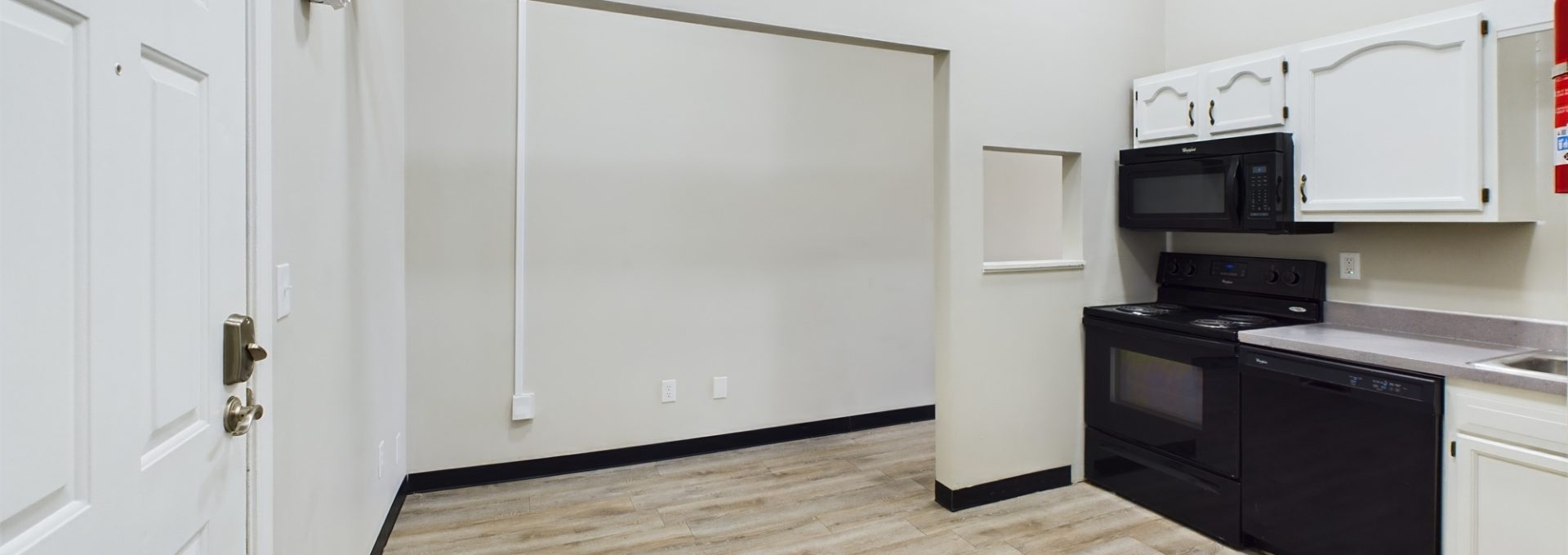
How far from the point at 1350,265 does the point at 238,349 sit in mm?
3426

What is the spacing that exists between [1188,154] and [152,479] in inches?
126

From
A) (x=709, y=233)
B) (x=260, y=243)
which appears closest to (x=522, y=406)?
(x=709, y=233)

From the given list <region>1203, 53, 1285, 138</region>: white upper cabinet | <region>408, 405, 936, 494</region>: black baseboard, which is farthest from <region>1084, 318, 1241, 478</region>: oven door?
<region>408, 405, 936, 494</region>: black baseboard

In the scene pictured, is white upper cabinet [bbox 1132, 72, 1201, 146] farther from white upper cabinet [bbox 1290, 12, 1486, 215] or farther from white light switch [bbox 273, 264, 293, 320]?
white light switch [bbox 273, 264, 293, 320]

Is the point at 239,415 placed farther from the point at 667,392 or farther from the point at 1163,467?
the point at 1163,467

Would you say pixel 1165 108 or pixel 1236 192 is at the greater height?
pixel 1165 108

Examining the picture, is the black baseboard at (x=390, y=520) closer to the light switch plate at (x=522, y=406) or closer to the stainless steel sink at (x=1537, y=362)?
the light switch plate at (x=522, y=406)

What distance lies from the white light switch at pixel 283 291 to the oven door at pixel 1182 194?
2.98m

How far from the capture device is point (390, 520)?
2648mm

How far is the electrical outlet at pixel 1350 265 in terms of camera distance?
105 inches

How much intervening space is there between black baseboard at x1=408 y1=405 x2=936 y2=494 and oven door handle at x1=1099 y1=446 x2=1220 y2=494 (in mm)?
1361

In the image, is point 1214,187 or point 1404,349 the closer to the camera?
point 1404,349

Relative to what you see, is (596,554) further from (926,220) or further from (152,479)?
(926,220)

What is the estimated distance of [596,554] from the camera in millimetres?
2484
